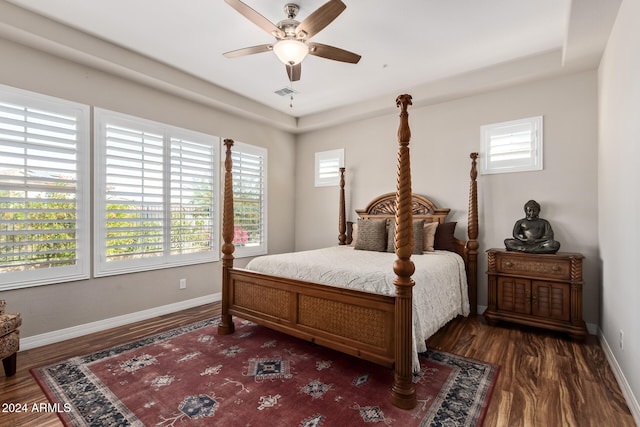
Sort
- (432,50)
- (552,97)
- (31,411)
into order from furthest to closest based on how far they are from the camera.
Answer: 1. (552,97)
2. (432,50)
3. (31,411)

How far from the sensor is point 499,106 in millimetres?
3854

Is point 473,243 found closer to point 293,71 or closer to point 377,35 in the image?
point 377,35

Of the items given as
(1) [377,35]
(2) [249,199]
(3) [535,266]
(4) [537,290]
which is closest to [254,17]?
(1) [377,35]

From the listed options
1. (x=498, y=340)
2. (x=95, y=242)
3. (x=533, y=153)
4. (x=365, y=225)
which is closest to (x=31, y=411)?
(x=95, y=242)

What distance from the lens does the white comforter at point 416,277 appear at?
2.36 metres

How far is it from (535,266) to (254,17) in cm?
346

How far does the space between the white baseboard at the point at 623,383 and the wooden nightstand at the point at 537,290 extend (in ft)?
0.84

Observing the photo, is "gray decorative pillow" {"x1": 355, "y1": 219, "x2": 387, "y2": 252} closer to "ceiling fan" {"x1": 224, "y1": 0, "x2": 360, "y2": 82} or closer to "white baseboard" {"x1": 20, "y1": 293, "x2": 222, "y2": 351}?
"ceiling fan" {"x1": 224, "y1": 0, "x2": 360, "y2": 82}

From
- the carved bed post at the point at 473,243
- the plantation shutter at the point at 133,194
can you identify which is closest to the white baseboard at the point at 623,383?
the carved bed post at the point at 473,243

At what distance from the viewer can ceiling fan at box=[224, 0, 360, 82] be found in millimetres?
2146

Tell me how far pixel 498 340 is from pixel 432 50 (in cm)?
300

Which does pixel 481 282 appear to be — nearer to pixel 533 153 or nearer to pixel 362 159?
pixel 533 153

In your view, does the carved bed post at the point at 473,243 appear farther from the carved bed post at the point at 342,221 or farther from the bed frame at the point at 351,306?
the carved bed post at the point at 342,221

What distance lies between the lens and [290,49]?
246 cm
